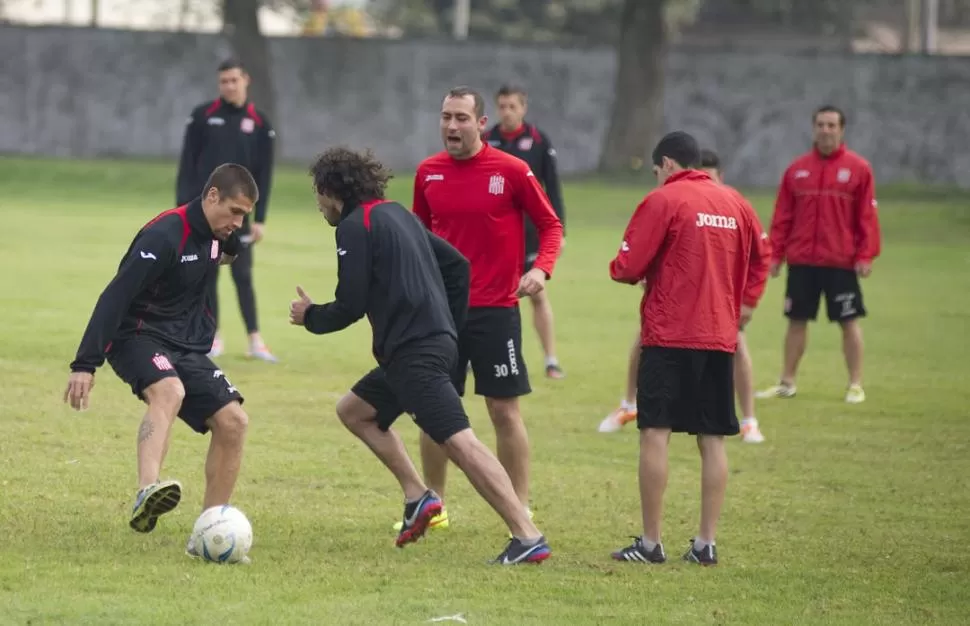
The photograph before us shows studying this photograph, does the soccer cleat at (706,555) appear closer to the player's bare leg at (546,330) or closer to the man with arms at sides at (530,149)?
the man with arms at sides at (530,149)

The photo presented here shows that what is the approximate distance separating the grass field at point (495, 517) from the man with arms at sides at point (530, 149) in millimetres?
608

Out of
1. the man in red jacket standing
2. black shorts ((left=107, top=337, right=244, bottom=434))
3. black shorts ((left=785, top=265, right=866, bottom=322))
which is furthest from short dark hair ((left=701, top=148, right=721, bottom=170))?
black shorts ((left=107, top=337, right=244, bottom=434))

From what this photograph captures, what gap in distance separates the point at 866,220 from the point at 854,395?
1.51m

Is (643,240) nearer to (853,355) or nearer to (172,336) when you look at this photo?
(172,336)

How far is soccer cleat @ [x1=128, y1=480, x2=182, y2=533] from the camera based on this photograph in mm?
7496

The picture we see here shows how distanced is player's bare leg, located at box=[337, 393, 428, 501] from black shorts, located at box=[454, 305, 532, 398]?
0.54m

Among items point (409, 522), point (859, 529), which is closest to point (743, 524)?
point (859, 529)

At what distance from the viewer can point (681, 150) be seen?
8.32 m

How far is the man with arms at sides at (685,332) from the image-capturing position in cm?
814

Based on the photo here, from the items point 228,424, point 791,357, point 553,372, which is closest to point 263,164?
point 553,372

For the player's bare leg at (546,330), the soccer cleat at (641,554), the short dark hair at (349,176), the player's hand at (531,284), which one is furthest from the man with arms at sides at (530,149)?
the short dark hair at (349,176)

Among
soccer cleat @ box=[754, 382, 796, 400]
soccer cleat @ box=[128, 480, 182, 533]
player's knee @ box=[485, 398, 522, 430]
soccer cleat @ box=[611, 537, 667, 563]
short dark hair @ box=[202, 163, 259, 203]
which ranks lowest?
soccer cleat @ box=[754, 382, 796, 400]

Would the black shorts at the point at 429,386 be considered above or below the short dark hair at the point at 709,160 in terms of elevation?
below

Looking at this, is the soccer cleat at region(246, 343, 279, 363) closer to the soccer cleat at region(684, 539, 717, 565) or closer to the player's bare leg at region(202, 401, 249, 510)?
the player's bare leg at region(202, 401, 249, 510)
